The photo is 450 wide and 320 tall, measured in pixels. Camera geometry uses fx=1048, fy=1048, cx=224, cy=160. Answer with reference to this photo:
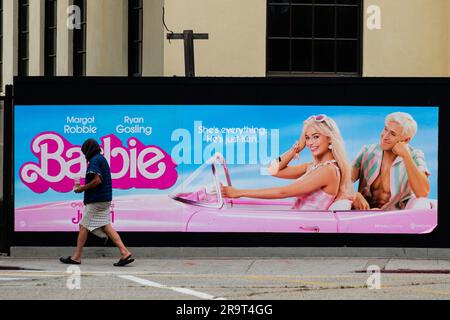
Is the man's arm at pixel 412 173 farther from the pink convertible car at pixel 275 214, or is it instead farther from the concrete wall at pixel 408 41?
the concrete wall at pixel 408 41

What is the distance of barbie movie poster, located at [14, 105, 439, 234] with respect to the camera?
15.2 m

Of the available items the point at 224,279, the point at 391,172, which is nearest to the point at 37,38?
the point at 391,172

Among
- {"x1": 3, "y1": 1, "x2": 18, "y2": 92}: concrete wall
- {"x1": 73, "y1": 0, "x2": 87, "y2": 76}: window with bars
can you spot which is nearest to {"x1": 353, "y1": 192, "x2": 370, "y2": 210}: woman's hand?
{"x1": 73, "y1": 0, "x2": 87, "y2": 76}: window with bars

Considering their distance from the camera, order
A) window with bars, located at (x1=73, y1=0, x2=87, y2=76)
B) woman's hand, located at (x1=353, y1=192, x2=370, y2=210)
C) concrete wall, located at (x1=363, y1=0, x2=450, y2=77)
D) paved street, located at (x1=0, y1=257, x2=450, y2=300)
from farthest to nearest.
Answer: window with bars, located at (x1=73, y1=0, x2=87, y2=76) < concrete wall, located at (x1=363, y1=0, x2=450, y2=77) < woman's hand, located at (x1=353, y1=192, x2=370, y2=210) < paved street, located at (x1=0, y1=257, x2=450, y2=300)

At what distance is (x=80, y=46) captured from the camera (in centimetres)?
2652

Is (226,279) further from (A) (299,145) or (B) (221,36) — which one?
(B) (221,36)

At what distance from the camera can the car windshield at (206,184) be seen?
599 inches

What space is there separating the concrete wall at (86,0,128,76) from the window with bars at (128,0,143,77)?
0.36 ft

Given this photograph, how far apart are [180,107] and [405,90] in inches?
129

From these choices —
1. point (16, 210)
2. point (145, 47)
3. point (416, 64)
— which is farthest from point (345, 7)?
point (16, 210)

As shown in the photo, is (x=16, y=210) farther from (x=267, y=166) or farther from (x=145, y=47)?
(x=145, y=47)

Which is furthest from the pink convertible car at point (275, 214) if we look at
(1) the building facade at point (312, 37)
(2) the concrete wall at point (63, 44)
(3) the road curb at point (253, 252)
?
(2) the concrete wall at point (63, 44)

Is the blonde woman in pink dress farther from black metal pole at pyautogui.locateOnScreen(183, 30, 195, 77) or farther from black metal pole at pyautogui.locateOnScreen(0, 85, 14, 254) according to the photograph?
black metal pole at pyautogui.locateOnScreen(0, 85, 14, 254)

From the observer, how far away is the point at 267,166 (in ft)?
50.1
